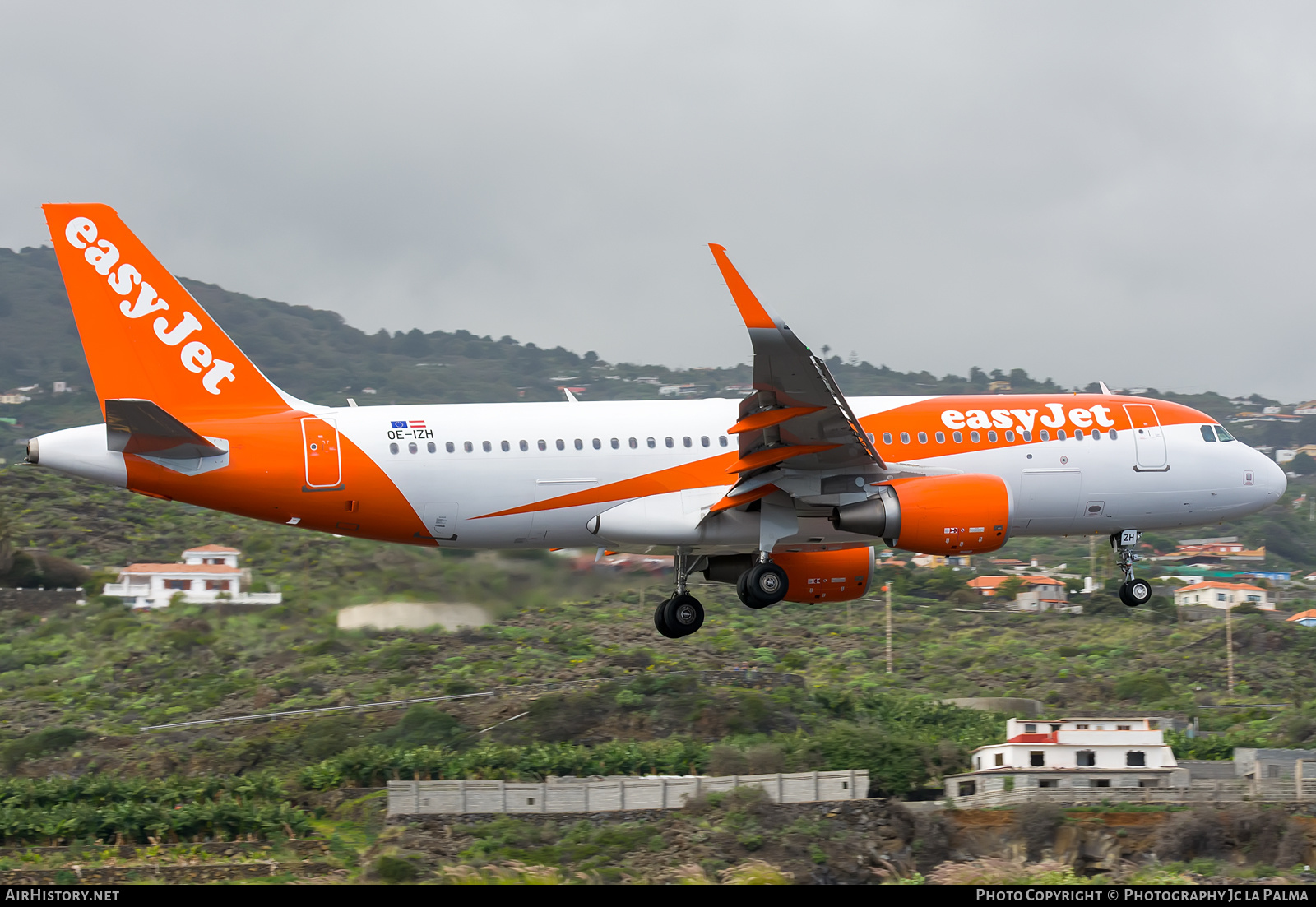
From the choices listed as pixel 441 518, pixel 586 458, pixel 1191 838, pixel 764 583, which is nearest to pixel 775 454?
pixel 764 583

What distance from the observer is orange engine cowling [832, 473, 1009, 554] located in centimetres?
2655

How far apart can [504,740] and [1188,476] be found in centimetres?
3246

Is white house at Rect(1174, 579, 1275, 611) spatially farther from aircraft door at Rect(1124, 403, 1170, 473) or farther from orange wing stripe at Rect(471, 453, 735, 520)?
orange wing stripe at Rect(471, 453, 735, 520)

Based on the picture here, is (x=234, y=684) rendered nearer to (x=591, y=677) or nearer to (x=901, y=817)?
(x=591, y=677)

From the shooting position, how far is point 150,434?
992 inches

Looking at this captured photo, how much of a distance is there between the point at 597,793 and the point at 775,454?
26.1 meters

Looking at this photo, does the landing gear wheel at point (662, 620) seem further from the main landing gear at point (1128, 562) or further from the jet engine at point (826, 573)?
the main landing gear at point (1128, 562)

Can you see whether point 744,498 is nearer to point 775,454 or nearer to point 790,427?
point 775,454

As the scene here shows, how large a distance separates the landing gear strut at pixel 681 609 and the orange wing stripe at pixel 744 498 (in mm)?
3374

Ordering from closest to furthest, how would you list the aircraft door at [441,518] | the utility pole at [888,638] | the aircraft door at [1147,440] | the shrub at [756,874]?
the aircraft door at [441,518], the aircraft door at [1147,440], the shrub at [756,874], the utility pole at [888,638]

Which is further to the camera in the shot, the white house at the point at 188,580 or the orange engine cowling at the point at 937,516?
the white house at the point at 188,580

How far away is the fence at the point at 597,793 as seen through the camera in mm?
48188

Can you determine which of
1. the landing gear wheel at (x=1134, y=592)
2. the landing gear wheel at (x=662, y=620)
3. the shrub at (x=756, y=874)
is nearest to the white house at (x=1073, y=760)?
the shrub at (x=756, y=874)
